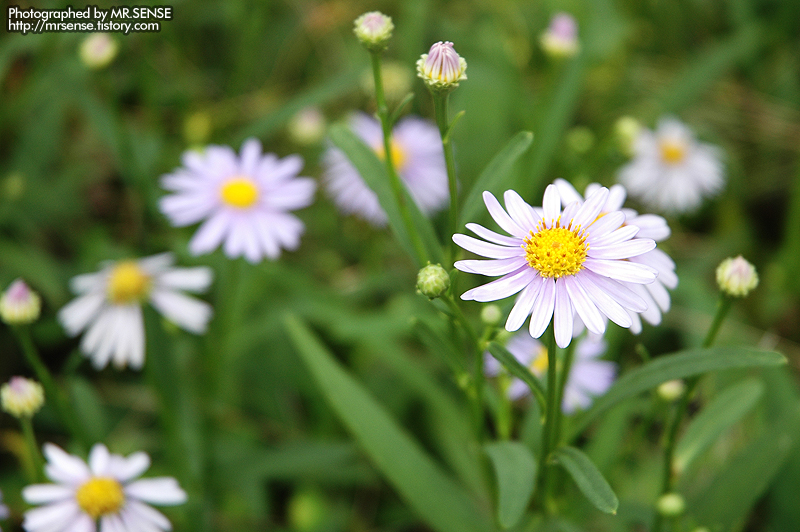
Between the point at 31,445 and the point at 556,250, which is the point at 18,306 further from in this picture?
the point at 556,250

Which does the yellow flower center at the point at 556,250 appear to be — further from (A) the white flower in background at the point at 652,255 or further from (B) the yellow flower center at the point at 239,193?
(B) the yellow flower center at the point at 239,193

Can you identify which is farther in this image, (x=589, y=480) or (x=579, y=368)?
(x=579, y=368)

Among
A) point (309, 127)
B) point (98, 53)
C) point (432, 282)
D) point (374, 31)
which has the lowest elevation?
point (432, 282)

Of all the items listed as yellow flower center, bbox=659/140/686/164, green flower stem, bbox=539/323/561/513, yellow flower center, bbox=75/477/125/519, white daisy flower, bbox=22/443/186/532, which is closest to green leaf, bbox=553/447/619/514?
green flower stem, bbox=539/323/561/513

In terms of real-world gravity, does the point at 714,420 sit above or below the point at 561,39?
below

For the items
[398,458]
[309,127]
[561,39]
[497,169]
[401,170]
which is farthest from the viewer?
[309,127]

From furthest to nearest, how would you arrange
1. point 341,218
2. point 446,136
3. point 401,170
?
point 341,218, point 401,170, point 446,136

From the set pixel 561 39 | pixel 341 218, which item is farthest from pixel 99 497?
pixel 561 39
